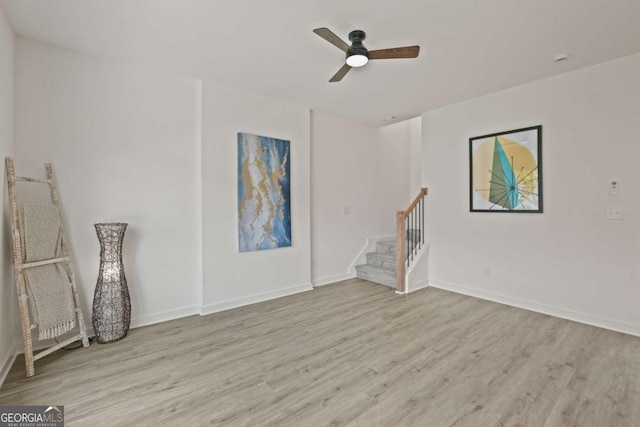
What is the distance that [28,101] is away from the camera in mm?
2602

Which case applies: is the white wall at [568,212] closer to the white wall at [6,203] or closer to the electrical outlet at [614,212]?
the electrical outlet at [614,212]

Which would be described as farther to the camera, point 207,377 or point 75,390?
point 207,377

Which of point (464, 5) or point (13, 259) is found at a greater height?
point (464, 5)

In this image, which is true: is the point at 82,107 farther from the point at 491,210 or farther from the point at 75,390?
the point at 491,210

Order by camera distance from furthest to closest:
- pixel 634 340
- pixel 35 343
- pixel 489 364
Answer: pixel 634 340
pixel 35 343
pixel 489 364

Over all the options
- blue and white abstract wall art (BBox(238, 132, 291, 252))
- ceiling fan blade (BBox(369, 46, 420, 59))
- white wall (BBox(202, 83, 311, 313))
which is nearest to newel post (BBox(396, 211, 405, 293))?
white wall (BBox(202, 83, 311, 313))

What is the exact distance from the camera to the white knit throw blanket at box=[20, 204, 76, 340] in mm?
2387

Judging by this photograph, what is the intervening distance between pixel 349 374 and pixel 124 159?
3.03 meters

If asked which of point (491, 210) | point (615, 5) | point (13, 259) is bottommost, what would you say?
point (13, 259)

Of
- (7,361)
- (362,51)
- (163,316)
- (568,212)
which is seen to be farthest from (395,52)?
(7,361)

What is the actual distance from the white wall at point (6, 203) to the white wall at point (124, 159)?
0.17m

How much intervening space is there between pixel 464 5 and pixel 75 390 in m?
3.98

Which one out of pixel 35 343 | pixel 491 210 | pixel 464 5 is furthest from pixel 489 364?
pixel 35 343

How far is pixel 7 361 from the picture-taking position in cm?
229
